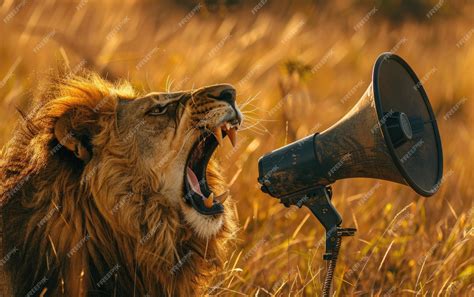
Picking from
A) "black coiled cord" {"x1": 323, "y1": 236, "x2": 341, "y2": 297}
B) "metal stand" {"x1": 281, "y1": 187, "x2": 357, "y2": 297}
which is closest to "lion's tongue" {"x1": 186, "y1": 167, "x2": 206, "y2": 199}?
"metal stand" {"x1": 281, "y1": 187, "x2": 357, "y2": 297}

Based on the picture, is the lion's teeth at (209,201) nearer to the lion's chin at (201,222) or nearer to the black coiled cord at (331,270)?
the lion's chin at (201,222)

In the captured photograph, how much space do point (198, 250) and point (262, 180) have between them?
525 mm

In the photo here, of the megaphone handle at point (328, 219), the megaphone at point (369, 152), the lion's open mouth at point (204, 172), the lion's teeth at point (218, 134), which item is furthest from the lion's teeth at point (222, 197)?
the megaphone handle at point (328, 219)

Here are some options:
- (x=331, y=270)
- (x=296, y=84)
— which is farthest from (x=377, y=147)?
(x=296, y=84)

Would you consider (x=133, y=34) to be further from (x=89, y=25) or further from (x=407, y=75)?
(x=407, y=75)

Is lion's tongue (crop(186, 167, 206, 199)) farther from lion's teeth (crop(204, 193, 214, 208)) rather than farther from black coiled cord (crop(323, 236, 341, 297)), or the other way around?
black coiled cord (crop(323, 236, 341, 297))

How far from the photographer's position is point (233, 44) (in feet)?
34.1

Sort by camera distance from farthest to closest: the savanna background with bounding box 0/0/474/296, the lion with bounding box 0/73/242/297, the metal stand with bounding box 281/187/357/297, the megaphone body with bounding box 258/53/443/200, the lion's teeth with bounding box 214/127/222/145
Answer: the savanna background with bounding box 0/0/474/296, the lion's teeth with bounding box 214/127/222/145, the lion with bounding box 0/73/242/297, the metal stand with bounding box 281/187/357/297, the megaphone body with bounding box 258/53/443/200

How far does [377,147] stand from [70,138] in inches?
50.6

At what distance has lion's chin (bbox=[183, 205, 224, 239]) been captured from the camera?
14.6ft

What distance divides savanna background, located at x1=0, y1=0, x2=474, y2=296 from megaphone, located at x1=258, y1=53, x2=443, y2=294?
1.97ft

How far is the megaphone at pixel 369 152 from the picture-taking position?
3932 mm

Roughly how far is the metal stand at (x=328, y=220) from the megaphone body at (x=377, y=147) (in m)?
0.04

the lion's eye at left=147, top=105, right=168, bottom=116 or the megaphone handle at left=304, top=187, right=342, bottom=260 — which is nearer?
the megaphone handle at left=304, top=187, right=342, bottom=260
